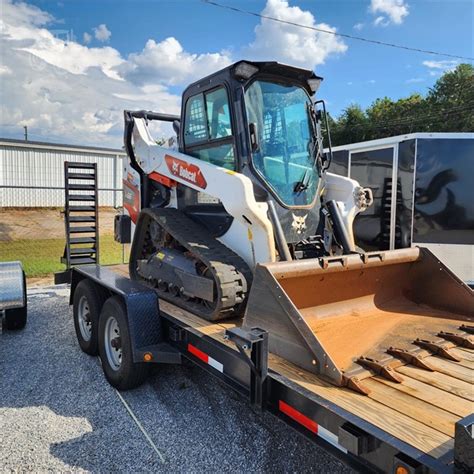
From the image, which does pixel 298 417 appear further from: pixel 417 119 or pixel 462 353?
pixel 417 119

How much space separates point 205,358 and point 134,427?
0.86m

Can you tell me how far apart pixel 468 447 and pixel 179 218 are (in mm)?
3411

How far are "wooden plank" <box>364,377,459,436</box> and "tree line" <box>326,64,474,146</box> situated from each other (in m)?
31.7

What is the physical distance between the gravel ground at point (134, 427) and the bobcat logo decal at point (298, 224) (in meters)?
1.54

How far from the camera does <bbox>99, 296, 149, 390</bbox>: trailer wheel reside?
3.64 meters

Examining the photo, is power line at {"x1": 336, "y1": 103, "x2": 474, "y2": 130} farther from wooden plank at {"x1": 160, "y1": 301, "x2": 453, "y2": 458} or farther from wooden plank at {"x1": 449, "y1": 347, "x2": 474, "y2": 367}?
wooden plank at {"x1": 160, "y1": 301, "x2": 453, "y2": 458}

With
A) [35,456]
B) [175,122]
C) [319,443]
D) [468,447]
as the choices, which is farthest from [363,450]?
[175,122]

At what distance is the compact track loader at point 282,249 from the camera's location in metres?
2.79

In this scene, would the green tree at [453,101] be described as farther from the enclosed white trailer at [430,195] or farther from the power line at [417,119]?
the enclosed white trailer at [430,195]

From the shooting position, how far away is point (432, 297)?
147 inches

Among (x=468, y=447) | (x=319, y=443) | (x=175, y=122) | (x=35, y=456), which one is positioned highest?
(x=175, y=122)

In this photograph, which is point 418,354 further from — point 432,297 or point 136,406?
point 136,406

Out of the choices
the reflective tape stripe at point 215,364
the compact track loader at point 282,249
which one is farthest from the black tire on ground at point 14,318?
the reflective tape stripe at point 215,364

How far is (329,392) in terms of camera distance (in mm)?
2248
